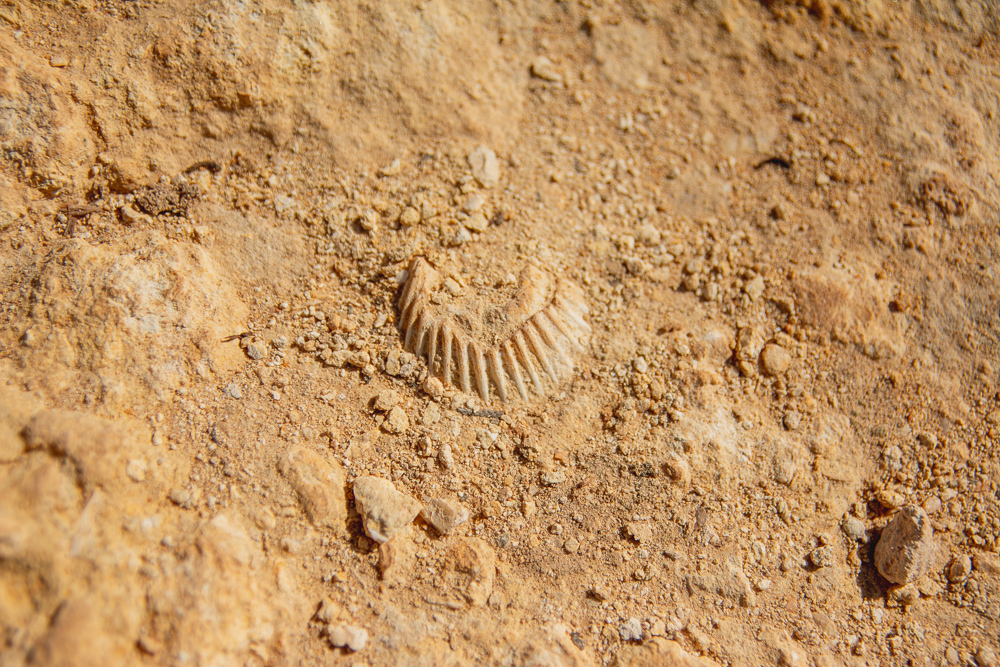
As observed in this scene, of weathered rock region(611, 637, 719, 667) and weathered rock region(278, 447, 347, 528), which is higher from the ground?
weathered rock region(611, 637, 719, 667)

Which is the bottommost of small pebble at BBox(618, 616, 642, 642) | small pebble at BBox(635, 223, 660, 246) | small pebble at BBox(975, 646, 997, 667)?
small pebble at BBox(618, 616, 642, 642)

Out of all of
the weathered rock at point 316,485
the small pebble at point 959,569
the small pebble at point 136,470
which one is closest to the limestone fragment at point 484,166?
the weathered rock at point 316,485

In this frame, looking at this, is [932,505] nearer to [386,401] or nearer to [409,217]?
[386,401]

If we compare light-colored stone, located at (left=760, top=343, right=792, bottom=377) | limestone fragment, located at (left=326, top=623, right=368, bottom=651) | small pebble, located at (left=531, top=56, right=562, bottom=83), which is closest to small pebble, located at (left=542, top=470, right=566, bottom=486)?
limestone fragment, located at (left=326, top=623, right=368, bottom=651)

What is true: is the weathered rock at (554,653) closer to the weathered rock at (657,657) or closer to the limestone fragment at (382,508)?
the weathered rock at (657,657)

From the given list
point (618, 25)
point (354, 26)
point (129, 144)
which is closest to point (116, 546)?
point (129, 144)

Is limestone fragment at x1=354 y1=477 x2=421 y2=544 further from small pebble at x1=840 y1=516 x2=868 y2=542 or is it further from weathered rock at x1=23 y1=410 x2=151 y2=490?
small pebble at x1=840 y1=516 x2=868 y2=542
